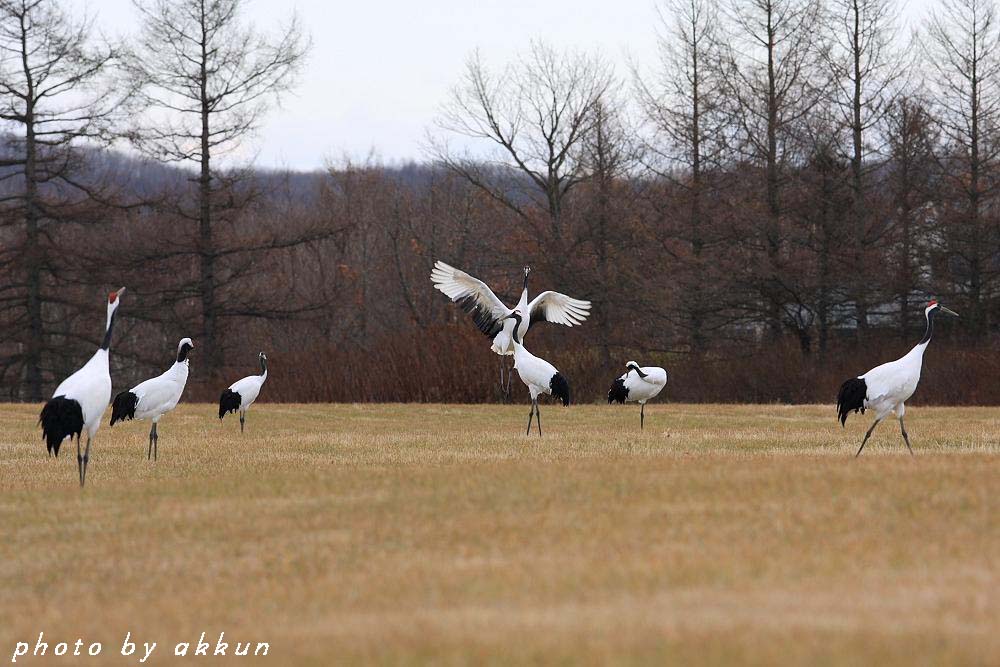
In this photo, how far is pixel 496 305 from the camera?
24250 mm

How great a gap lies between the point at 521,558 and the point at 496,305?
54.1 ft

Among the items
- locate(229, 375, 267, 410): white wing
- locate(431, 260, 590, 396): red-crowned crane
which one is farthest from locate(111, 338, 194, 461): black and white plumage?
locate(431, 260, 590, 396): red-crowned crane

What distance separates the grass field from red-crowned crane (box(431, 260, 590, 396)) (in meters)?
9.20

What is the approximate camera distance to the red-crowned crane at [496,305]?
23703 millimetres

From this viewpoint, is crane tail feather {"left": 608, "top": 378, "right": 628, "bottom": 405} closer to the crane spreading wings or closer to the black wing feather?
the crane spreading wings

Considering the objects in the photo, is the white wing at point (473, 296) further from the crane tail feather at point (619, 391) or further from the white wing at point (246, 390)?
the white wing at point (246, 390)

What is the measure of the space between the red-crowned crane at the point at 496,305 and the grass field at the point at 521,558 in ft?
30.2

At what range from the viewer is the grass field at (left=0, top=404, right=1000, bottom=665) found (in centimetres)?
594

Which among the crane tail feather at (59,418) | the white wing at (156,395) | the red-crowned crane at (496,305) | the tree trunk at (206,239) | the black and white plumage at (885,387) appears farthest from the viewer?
the tree trunk at (206,239)

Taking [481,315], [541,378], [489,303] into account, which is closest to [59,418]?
[541,378]

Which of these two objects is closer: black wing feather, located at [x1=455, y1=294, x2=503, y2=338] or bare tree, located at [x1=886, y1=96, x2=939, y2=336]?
black wing feather, located at [x1=455, y1=294, x2=503, y2=338]

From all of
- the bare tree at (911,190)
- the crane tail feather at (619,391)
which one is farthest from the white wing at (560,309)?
the bare tree at (911,190)

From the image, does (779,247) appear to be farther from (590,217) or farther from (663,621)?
(663,621)

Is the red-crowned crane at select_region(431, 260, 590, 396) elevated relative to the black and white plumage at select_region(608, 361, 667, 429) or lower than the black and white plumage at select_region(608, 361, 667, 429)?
elevated
